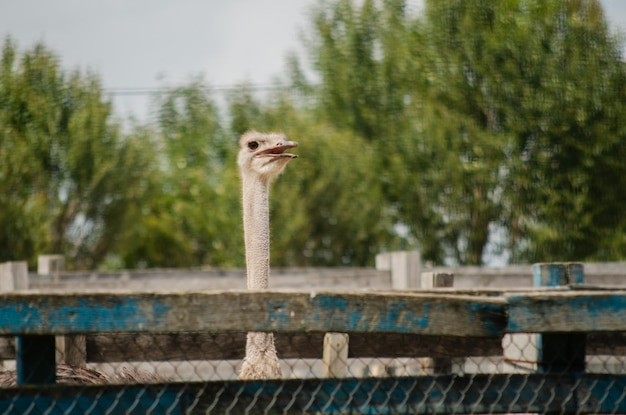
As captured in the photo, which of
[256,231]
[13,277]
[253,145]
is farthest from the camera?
[13,277]

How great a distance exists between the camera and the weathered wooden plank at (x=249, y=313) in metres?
2.74

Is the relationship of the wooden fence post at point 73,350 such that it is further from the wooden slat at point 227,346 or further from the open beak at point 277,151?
the open beak at point 277,151

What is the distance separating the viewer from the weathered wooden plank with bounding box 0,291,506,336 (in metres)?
2.74

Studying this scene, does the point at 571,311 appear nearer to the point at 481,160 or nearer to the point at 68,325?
the point at 68,325

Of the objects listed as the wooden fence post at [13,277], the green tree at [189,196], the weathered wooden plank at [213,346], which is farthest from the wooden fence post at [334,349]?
the green tree at [189,196]

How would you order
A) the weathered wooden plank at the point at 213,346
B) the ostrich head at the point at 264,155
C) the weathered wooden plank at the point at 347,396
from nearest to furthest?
1. the weathered wooden plank at the point at 347,396
2. the weathered wooden plank at the point at 213,346
3. the ostrich head at the point at 264,155

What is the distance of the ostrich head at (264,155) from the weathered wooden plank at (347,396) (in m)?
2.01

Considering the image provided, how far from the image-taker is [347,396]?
9.91ft

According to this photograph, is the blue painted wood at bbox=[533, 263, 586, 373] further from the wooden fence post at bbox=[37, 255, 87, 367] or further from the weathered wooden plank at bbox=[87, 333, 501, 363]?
the wooden fence post at bbox=[37, 255, 87, 367]

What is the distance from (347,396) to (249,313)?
0.44 metres

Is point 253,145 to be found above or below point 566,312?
above

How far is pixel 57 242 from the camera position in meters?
19.4

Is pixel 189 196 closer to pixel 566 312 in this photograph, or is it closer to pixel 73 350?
pixel 73 350

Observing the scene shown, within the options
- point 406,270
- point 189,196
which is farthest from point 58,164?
point 406,270
